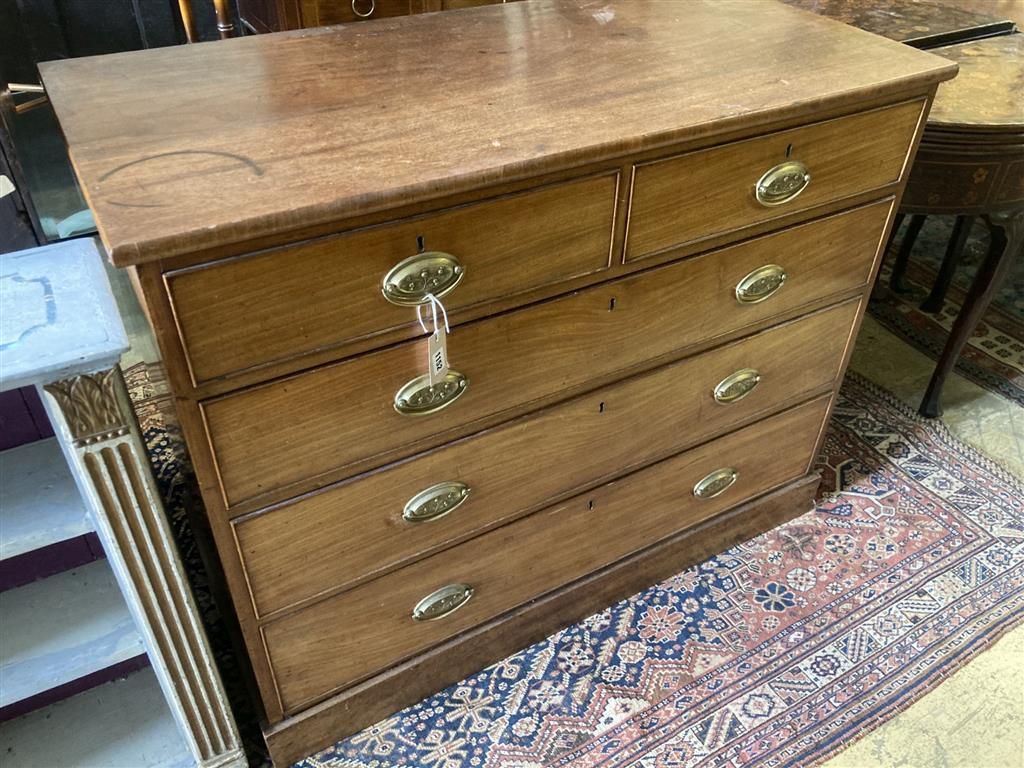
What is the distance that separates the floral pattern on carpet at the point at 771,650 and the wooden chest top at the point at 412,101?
919 millimetres

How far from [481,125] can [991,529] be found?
1432 mm

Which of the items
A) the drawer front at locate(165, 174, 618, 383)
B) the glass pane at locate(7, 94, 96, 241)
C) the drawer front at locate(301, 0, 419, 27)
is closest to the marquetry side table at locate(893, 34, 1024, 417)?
the drawer front at locate(165, 174, 618, 383)

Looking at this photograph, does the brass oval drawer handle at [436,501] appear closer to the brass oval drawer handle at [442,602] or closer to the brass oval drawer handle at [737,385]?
the brass oval drawer handle at [442,602]

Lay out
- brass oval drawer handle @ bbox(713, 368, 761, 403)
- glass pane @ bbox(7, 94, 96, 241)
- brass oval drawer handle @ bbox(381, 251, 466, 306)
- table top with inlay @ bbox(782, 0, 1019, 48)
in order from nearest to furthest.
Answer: brass oval drawer handle @ bbox(381, 251, 466, 306)
brass oval drawer handle @ bbox(713, 368, 761, 403)
table top with inlay @ bbox(782, 0, 1019, 48)
glass pane @ bbox(7, 94, 96, 241)

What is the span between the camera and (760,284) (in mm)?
1324

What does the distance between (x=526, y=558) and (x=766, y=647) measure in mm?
501

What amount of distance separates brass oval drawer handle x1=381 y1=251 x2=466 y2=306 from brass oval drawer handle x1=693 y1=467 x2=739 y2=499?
765 millimetres

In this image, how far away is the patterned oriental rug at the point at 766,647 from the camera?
1376 millimetres

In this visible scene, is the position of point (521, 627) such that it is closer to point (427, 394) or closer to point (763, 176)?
point (427, 394)

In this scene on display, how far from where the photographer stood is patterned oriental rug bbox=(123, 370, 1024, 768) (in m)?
1.38

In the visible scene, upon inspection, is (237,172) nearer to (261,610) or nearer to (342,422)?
(342,422)

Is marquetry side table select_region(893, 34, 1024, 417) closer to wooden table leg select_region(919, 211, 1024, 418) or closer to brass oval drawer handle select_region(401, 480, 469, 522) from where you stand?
wooden table leg select_region(919, 211, 1024, 418)

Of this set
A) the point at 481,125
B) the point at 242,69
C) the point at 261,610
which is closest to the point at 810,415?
the point at 481,125

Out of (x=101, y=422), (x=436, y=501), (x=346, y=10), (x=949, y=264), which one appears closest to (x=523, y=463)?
(x=436, y=501)
